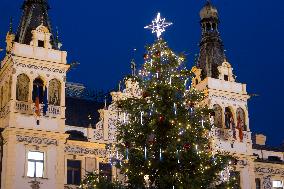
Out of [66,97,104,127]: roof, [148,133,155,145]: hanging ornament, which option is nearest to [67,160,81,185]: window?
[66,97,104,127]: roof

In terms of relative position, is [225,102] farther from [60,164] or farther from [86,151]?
[60,164]

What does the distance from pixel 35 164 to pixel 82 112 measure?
6915 mm

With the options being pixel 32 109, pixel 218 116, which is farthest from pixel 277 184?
pixel 32 109

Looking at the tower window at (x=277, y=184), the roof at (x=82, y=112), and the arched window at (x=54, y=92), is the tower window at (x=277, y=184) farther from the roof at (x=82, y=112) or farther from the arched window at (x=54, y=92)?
the arched window at (x=54, y=92)

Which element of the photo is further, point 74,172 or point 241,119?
point 241,119

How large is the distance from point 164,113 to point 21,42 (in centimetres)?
1606

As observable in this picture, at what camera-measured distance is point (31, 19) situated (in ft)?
130

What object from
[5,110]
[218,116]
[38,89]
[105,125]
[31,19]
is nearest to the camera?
[5,110]

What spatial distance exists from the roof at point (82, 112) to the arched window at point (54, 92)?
1.95 m

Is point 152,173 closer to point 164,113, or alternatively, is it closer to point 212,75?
point 164,113

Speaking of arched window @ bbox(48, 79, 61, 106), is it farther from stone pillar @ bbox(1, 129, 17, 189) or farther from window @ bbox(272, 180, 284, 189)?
window @ bbox(272, 180, 284, 189)

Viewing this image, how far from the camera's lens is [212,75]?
145 ft

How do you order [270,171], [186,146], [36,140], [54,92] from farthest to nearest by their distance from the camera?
[270,171] < [54,92] < [36,140] < [186,146]

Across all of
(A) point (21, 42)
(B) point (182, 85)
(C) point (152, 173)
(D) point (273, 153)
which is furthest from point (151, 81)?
(D) point (273, 153)
